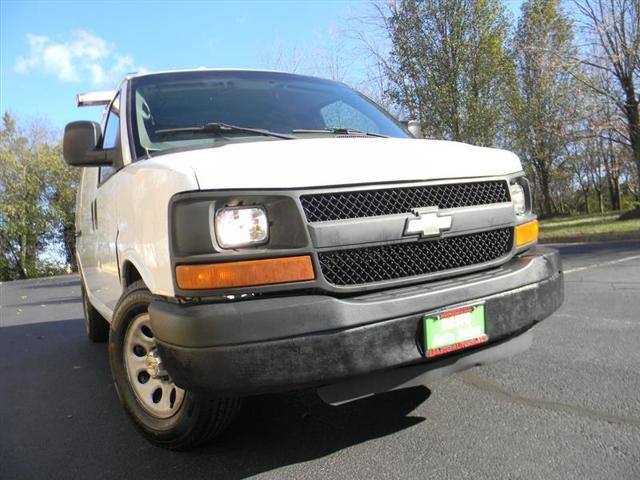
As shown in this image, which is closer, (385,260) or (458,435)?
(385,260)

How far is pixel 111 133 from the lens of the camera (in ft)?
12.3

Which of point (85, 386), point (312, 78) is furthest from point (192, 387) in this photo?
point (312, 78)

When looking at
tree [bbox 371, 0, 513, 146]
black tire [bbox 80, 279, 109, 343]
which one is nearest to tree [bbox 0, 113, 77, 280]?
tree [bbox 371, 0, 513, 146]

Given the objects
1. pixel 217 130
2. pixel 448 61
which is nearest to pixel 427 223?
pixel 217 130

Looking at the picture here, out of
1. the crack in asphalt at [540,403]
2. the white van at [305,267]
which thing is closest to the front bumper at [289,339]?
the white van at [305,267]

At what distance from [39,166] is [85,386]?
31.9 metres

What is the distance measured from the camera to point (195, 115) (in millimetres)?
2945

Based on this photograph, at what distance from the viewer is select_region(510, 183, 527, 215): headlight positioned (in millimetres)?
2693

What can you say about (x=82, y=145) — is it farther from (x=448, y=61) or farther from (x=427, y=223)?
(x=448, y=61)

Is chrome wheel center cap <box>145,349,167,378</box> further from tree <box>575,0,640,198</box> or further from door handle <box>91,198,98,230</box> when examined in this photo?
tree <box>575,0,640,198</box>

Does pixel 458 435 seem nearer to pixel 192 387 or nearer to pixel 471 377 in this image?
pixel 471 377

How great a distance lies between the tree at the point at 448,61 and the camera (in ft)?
57.9

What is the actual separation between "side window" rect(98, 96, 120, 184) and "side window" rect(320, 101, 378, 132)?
1273mm

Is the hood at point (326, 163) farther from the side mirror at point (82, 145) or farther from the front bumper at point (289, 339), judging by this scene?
the side mirror at point (82, 145)
